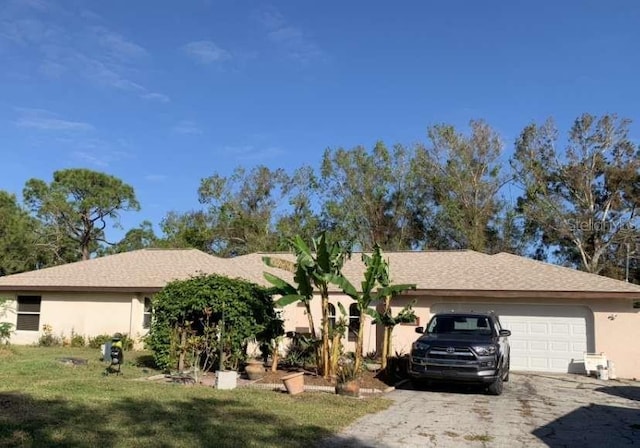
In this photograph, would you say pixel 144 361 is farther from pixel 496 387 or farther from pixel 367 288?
pixel 496 387

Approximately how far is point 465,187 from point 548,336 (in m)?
21.2

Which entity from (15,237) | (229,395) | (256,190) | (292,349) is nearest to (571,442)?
(229,395)

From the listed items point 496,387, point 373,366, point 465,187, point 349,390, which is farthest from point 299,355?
point 465,187

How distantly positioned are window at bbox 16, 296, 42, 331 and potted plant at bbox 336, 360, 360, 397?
15883 mm

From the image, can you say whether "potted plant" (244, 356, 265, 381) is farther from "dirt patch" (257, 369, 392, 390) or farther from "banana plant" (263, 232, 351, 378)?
"banana plant" (263, 232, 351, 378)

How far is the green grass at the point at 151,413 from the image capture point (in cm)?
758

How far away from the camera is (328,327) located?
15.1 meters

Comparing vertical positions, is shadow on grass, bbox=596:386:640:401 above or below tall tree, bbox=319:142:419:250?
below

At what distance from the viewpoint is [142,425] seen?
27.6 feet

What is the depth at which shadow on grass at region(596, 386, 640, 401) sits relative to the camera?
556 inches

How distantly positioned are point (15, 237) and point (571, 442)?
43637 mm

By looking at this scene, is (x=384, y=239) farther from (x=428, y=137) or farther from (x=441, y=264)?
(x=441, y=264)

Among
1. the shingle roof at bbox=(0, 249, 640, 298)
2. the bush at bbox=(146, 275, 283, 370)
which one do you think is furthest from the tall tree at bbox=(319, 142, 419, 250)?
the bush at bbox=(146, 275, 283, 370)

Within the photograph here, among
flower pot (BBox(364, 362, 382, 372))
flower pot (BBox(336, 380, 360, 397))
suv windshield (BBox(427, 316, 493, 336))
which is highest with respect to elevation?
suv windshield (BBox(427, 316, 493, 336))
